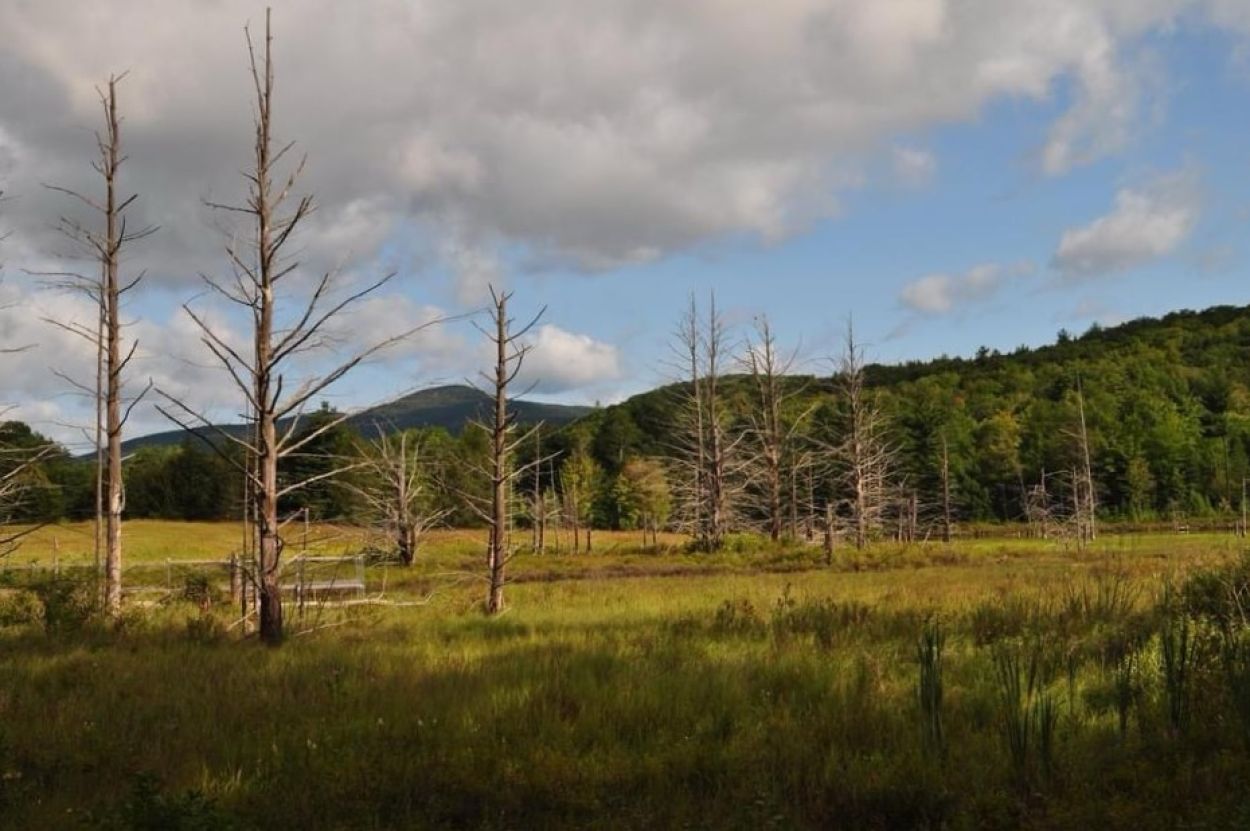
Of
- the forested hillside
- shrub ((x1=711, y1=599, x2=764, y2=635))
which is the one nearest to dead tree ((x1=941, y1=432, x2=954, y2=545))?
the forested hillside

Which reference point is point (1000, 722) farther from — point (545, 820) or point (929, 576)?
point (929, 576)

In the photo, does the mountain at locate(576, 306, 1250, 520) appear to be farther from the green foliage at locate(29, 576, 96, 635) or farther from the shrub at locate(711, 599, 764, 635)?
the green foliage at locate(29, 576, 96, 635)

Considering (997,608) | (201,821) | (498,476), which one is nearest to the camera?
(201,821)

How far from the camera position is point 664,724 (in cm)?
743

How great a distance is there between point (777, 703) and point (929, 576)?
17.1 meters

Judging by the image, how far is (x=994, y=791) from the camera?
18.4 ft

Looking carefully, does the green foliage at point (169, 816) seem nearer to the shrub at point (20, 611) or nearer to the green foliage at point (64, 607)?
the green foliage at point (64, 607)

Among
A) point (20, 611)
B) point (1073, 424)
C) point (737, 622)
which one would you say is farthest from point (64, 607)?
point (1073, 424)

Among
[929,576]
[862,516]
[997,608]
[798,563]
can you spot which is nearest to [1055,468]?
[862,516]

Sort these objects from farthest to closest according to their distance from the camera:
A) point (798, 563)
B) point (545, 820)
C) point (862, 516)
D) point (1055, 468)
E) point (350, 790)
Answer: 1. point (1055, 468)
2. point (862, 516)
3. point (798, 563)
4. point (350, 790)
5. point (545, 820)

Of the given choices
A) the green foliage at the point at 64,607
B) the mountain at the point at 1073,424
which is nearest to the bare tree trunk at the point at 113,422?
the green foliage at the point at 64,607

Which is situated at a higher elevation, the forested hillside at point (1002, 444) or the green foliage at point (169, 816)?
the forested hillside at point (1002, 444)

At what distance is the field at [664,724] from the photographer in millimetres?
5559

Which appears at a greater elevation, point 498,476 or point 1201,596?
point 498,476
